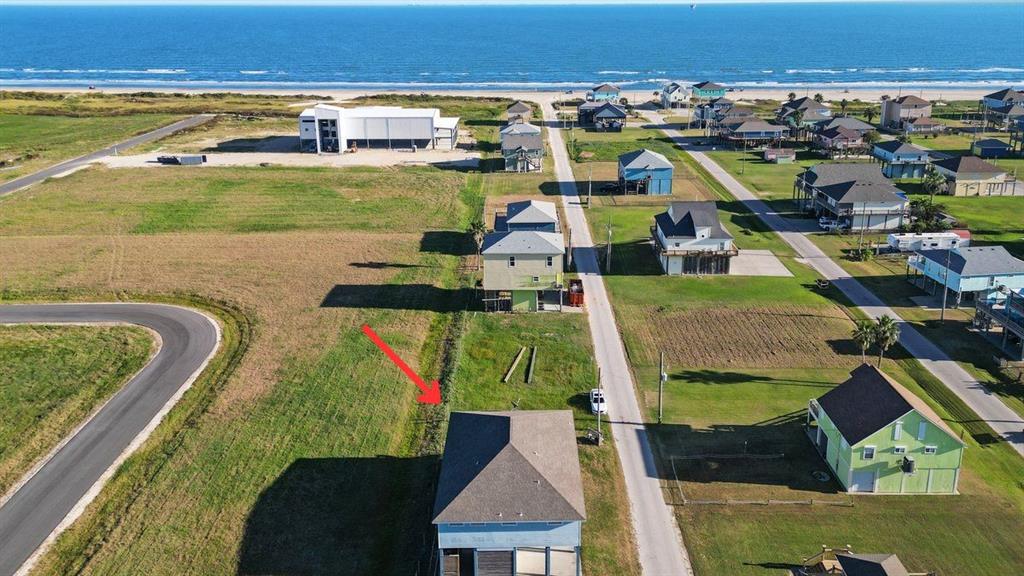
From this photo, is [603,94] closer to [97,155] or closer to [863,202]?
[97,155]

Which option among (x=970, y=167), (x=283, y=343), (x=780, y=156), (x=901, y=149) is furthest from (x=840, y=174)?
(x=283, y=343)

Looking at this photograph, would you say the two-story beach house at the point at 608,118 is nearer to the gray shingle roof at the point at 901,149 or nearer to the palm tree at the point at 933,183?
the gray shingle roof at the point at 901,149

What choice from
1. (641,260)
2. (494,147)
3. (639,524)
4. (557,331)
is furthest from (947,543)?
(494,147)

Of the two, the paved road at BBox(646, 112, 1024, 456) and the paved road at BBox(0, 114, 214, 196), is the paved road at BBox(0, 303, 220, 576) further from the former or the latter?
the paved road at BBox(0, 114, 214, 196)

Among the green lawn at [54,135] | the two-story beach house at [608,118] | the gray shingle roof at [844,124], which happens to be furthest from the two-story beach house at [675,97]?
the green lawn at [54,135]

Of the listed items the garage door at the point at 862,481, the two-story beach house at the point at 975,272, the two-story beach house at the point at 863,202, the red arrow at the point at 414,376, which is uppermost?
the two-story beach house at the point at 863,202
